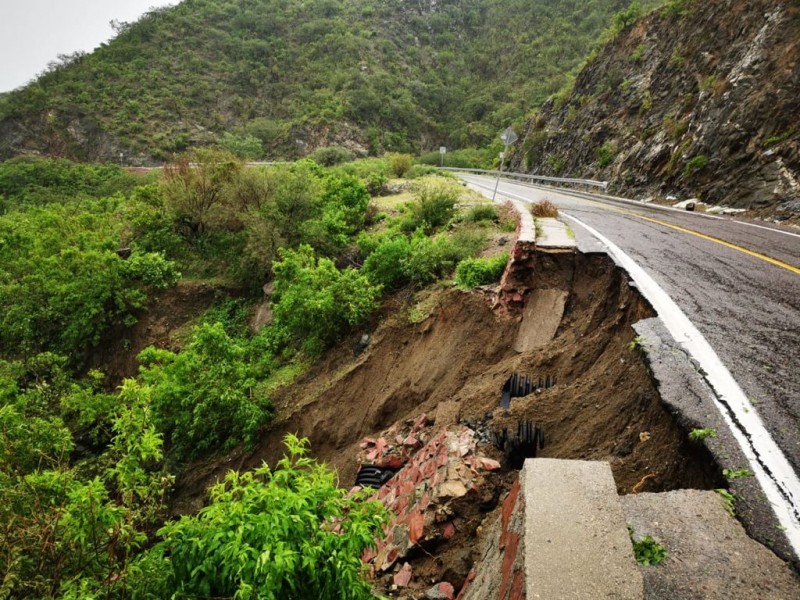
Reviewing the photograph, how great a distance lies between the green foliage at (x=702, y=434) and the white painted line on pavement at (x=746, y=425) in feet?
0.45

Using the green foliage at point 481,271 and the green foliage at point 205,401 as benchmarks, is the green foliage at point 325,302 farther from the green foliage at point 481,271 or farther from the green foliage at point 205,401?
the green foliage at point 481,271

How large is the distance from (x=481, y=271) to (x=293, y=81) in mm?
63170

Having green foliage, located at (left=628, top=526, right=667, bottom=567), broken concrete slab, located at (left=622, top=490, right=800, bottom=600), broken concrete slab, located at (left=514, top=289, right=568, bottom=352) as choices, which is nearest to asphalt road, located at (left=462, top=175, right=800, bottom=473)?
broken concrete slab, located at (left=622, top=490, right=800, bottom=600)

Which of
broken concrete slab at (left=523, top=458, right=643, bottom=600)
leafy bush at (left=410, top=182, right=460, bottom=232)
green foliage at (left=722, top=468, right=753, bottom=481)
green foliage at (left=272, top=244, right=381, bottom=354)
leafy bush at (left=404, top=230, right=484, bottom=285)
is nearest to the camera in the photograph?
broken concrete slab at (left=523, top=458, right=643, bottom=600)

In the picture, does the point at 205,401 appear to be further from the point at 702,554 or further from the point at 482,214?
the point at 702,554

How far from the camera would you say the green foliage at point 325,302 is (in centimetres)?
1045

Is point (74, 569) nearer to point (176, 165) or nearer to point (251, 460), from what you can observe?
point (251, 460)

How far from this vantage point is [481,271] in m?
8.37

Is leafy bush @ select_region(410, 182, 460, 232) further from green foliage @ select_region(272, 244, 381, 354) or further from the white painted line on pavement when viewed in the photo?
the white painted line on pavement

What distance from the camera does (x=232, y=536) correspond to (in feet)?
8.77

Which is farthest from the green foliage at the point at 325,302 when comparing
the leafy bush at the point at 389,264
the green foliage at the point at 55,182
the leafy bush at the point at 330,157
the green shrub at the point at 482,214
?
the green foliage at the point at 55,182

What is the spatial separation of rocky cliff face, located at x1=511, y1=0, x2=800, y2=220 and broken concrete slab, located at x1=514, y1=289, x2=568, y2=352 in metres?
8.41

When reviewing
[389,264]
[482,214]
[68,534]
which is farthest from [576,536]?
[482,214]

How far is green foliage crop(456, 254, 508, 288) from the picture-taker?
8219 millimetres
